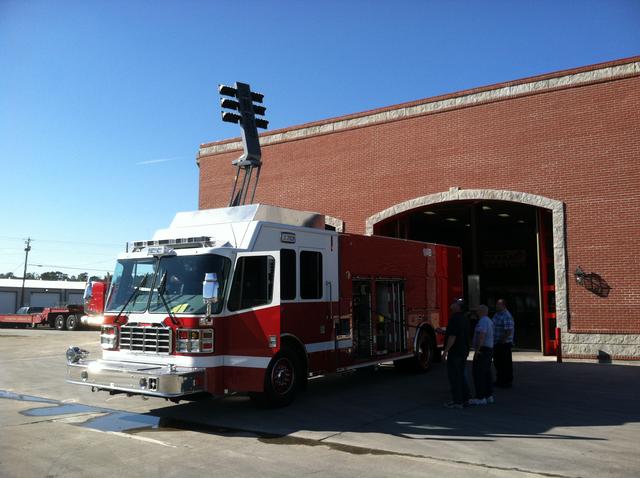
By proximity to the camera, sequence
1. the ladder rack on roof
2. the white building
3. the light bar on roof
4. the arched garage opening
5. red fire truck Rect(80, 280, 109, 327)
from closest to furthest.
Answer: the light bar on roof, red fire truck Rect(80, 280, 109, 327), the ladder rack on roof, the arched garage opening, the white building

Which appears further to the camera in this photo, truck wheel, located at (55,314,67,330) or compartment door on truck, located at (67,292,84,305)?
compartment door on truck, located at (67,292,84,305)

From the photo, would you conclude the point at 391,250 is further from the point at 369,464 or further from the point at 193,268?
the point at 369,464

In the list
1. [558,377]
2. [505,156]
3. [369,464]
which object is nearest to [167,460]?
[369,464]

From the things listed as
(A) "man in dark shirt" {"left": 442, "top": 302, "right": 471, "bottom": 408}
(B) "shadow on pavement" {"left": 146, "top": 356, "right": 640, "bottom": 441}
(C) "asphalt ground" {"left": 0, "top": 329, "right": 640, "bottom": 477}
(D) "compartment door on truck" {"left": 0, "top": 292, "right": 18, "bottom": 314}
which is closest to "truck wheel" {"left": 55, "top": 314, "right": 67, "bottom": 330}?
(C) "asphalt ground" {"left": 0, "top": 329, "right": 640, "bottom": 477}

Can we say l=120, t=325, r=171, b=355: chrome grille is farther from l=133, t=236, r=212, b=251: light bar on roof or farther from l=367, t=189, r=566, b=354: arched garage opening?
l=367, t=189, r=566, b=354: arched garage opening

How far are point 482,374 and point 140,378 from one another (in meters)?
5.33

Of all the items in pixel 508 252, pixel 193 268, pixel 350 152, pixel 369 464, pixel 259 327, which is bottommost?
pixel 369 464

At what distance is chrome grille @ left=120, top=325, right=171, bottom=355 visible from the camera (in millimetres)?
8117

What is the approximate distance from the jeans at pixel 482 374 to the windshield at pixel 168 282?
431 centimetres

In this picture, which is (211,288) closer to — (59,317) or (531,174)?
(531,174)

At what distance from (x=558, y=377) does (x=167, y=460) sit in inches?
365

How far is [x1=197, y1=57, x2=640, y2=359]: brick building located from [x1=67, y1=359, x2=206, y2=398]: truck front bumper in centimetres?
1167

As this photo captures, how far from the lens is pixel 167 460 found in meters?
6.11

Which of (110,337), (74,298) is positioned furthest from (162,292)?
(74,298)
